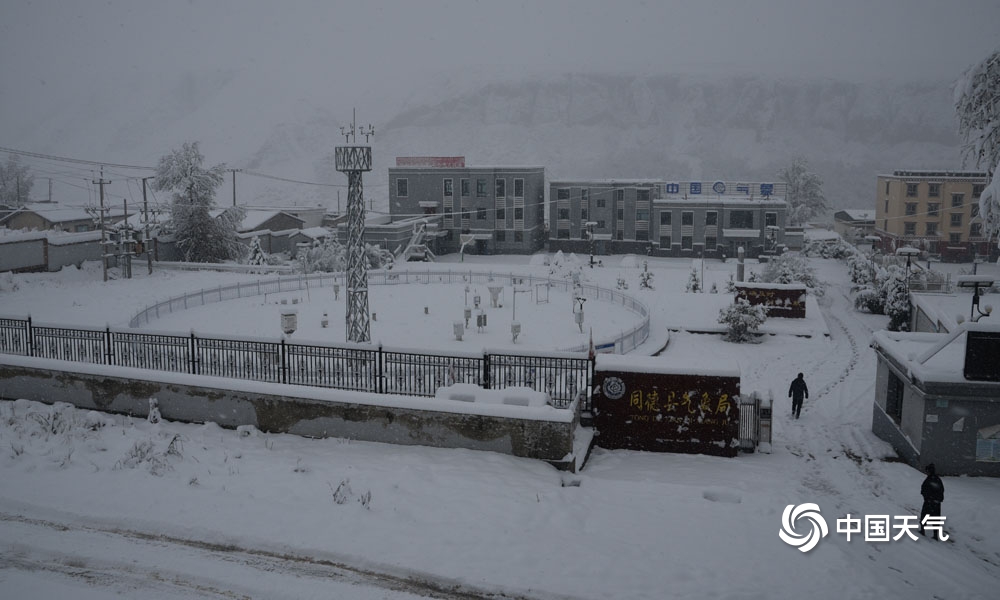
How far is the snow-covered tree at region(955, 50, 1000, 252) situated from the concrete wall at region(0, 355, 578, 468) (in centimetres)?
1734

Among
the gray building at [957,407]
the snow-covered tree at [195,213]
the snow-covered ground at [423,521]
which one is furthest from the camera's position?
the snow-covered tree at [195,213]

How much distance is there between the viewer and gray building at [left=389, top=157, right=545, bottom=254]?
71312 millimetres

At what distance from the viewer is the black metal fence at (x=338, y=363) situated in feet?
50.0

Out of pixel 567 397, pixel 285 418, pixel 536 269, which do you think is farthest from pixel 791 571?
pixel 536 269

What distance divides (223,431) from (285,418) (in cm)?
124

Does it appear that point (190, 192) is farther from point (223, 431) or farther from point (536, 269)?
point (223, 431)

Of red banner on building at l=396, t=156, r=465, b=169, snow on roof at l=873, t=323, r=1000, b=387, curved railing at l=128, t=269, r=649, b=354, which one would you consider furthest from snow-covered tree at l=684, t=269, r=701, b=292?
red banner on building at l=396, t=156, r=465, b=169

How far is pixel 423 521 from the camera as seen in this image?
1021 centimetres

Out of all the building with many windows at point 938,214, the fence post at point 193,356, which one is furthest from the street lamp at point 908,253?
the building with many windows at point 938,214

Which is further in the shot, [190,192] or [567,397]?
[190,192]

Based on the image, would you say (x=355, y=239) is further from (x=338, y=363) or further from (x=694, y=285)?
(x=694, y=285)

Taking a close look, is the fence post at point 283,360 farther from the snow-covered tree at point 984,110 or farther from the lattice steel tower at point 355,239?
the snow-covered tree at point 984,110

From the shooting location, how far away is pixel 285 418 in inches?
547

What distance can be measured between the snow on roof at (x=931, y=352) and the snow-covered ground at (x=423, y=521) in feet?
6.58
